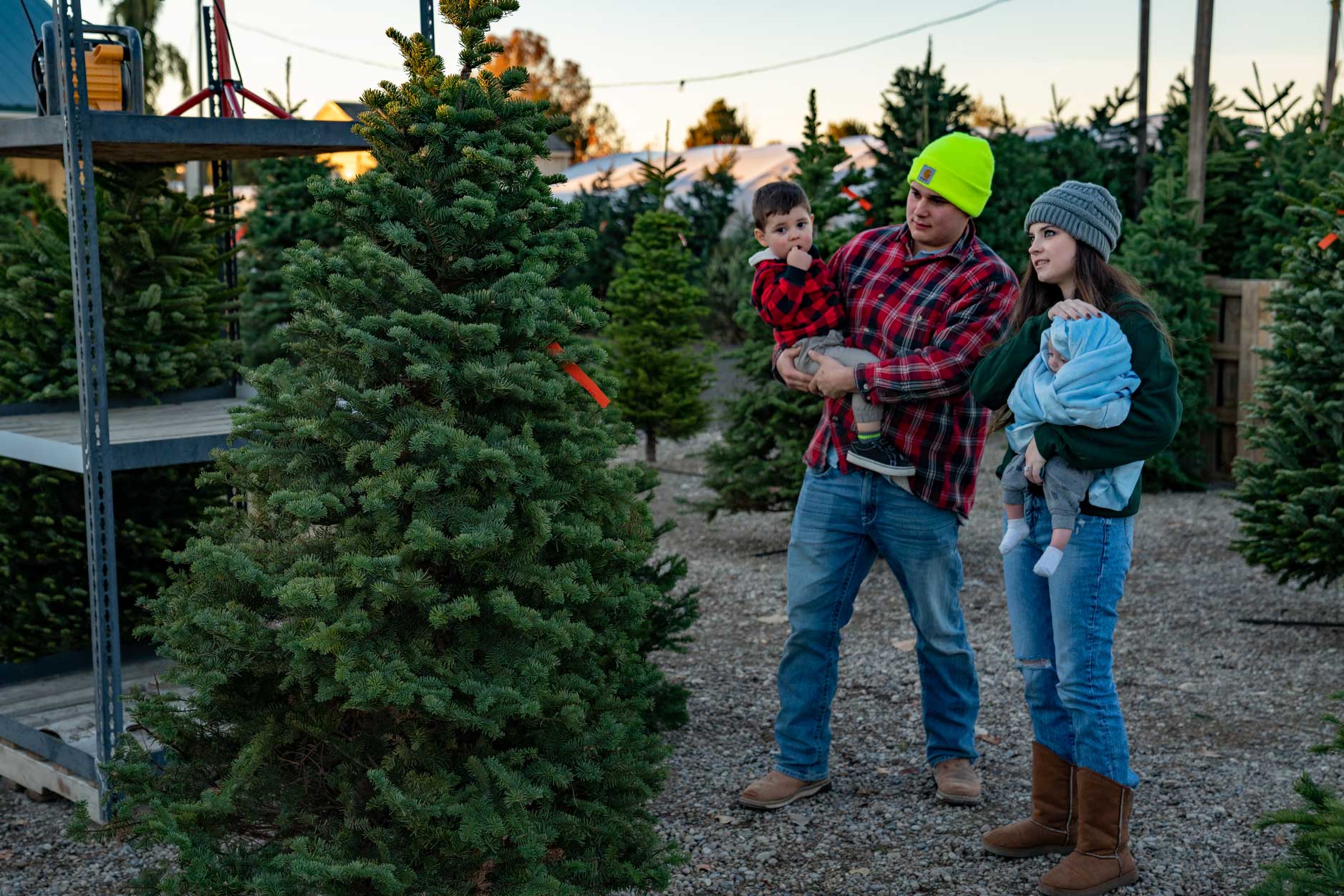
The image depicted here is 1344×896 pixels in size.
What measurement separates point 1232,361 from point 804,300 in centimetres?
724

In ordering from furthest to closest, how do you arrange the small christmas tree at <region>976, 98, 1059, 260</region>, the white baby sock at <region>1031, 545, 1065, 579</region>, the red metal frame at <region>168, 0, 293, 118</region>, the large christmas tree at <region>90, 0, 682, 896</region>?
the small christmas tree at <region>976, 98, 1059, 260</region> → the red metal frame at <region>168, 0, 293, 118</region> → the white baby sock at <region>1031, 545, 1065, 579</region> → the large christmas tree at <region>90, 0, 682, 896</region>

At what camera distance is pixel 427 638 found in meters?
2.63

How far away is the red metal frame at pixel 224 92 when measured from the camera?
422 cm

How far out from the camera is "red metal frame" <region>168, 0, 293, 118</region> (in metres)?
4.22

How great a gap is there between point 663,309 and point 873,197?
2809 mm

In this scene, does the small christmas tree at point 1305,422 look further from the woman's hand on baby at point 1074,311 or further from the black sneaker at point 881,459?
the woman's hand on baby at point 1074,311

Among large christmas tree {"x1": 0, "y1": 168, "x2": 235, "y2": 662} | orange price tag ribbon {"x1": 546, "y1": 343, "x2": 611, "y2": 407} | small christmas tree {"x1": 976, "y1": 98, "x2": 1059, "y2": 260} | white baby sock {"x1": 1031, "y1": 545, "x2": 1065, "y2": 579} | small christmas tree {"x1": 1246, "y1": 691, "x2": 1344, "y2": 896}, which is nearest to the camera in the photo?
small christmas tree {"x1": 1246, "y1": 691, "x2": 1344, "y2": 896}

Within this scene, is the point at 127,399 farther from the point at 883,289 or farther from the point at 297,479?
the point at 883,289

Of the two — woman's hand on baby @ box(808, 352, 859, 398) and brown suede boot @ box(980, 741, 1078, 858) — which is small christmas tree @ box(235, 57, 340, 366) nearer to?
woman's hand on baby @ box(808, 352, 859, 398)

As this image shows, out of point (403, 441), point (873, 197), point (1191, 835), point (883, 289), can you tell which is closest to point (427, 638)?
point (403, 441)

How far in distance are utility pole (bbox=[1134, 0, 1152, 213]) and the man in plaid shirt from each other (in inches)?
369

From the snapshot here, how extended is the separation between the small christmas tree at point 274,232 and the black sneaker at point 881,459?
8.32 m

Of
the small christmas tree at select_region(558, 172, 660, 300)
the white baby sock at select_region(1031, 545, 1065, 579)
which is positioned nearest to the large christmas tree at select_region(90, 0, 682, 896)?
the white baby sock at select_region(1031, 545, 1065, 579)

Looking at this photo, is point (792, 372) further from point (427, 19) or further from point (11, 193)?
point (11, 193)
